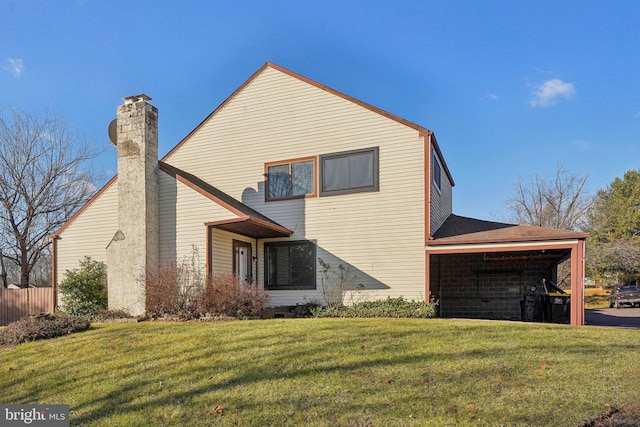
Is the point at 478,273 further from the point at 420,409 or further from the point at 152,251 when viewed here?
the point at 420,409

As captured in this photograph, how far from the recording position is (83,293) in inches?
502

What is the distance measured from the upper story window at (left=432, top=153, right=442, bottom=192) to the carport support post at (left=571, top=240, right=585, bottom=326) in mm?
4373

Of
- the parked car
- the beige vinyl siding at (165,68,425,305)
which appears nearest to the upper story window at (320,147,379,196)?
the beige vinyl siding at (165,68,425,305)

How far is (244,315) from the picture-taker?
11.0 metres

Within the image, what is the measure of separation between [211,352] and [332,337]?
202 cm

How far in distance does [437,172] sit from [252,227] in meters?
6.40

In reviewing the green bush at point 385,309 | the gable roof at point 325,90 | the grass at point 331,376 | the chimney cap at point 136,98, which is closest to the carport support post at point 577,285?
the grass at point 331,376

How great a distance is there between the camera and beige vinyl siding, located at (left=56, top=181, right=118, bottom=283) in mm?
13883

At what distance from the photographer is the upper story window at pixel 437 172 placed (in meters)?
13.8

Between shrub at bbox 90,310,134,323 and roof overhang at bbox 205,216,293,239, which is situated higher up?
roof overhang at bbox 205,216,293,239

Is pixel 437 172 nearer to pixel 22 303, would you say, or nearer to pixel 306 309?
pixel 306 309

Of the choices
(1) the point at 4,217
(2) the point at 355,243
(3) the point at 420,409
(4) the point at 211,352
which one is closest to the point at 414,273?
(2) the point at 355,243

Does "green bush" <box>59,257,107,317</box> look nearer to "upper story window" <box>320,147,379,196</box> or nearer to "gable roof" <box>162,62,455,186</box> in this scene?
"gable roof" <box>162,62,455,186</box>

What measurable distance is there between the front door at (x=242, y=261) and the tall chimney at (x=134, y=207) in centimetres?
230
